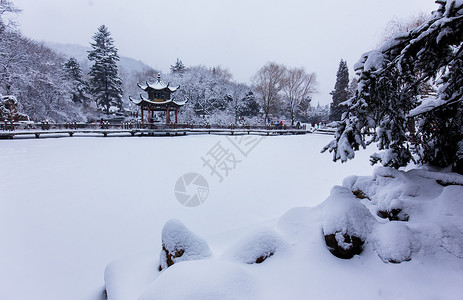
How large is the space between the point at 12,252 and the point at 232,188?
5810mm

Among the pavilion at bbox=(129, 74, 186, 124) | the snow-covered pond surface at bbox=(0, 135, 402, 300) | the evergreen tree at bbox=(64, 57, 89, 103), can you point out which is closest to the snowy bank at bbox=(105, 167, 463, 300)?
the snow-covered pond surface at bbox=(0, 135, 402, 300)

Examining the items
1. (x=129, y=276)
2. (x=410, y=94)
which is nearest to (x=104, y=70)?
(x=129, y=276)

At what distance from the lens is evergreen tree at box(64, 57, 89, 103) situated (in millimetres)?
29844

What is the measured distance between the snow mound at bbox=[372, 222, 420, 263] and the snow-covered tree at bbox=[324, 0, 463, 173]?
992mm

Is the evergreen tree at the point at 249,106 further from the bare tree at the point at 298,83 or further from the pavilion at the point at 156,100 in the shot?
the pavilion at the point at 156,100

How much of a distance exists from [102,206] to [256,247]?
A: 200 inches

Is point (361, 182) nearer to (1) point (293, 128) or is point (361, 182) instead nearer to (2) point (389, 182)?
(2) point (389, 182)

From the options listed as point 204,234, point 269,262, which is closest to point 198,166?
point 204,234

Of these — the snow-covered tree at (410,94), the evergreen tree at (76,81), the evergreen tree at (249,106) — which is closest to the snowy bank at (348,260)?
the snow-covered tree at (410,94)

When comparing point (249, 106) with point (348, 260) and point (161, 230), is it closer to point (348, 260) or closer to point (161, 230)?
point (161, 230)

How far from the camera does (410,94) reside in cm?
347

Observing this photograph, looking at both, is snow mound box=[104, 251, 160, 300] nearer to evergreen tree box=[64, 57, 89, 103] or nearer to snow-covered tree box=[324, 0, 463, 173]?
snow-covered tree box=[324, 0, 463, 173]

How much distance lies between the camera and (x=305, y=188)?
8164 millimetres

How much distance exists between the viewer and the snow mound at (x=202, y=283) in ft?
6.24
